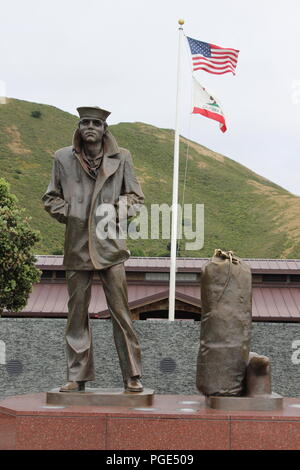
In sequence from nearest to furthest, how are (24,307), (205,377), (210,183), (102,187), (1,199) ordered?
(205,377) < (102,187) < (24,307) < (1,199) < (210,183)

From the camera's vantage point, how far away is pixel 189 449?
23.6 ft

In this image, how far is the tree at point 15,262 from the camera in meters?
24.1

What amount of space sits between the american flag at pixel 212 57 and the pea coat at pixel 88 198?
9290 mm

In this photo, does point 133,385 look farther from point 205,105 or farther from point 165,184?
point 165,184

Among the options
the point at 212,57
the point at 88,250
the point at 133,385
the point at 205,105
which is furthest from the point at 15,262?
the point at 133,385

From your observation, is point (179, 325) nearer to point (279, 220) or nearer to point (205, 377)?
point (205, 377)

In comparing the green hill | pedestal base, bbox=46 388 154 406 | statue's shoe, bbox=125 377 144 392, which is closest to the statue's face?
statue's shoe, bbox=125 377 144 392

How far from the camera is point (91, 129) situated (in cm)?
845

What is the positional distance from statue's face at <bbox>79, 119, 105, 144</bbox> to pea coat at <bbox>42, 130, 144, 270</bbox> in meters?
0.12

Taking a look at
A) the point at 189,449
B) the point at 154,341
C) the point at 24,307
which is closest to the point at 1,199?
the point at 24,307

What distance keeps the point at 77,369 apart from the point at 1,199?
64.1ft

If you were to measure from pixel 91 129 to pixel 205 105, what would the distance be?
954 centimetres

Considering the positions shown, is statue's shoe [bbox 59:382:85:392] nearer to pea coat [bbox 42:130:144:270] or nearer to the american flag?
pea coat [bbox 42:130:144:270]

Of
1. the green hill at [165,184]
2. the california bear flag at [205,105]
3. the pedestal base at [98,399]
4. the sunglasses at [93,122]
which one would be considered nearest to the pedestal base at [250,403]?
the pedestal base at [98,399]
